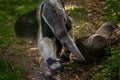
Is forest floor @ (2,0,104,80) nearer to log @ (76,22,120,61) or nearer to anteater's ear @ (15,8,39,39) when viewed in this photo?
log @ (76,22,120,61)

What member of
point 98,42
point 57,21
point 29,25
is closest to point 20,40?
point 29,25

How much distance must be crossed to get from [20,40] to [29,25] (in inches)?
74.6

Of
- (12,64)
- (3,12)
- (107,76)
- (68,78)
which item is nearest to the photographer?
(107,76)

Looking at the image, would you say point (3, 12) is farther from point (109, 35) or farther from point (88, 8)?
point (109, 35)

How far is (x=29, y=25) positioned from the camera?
7.28 m

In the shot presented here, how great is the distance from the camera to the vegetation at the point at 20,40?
6.17 meters

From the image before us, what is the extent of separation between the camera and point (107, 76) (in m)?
6.21

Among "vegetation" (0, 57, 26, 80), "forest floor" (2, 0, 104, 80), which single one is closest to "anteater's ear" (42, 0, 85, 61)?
"forest floor" (2, 0, 104, 80)

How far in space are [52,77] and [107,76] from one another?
3.36 ft

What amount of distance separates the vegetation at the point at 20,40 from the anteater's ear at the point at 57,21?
2.15 feet

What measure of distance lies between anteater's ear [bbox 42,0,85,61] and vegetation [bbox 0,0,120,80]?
656 millimetres

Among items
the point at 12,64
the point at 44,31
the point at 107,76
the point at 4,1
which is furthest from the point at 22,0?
the point at 107,76

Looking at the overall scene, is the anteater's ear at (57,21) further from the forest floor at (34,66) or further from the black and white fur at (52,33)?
the forest floor at (34,66)

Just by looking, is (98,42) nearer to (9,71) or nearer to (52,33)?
(52,33)
